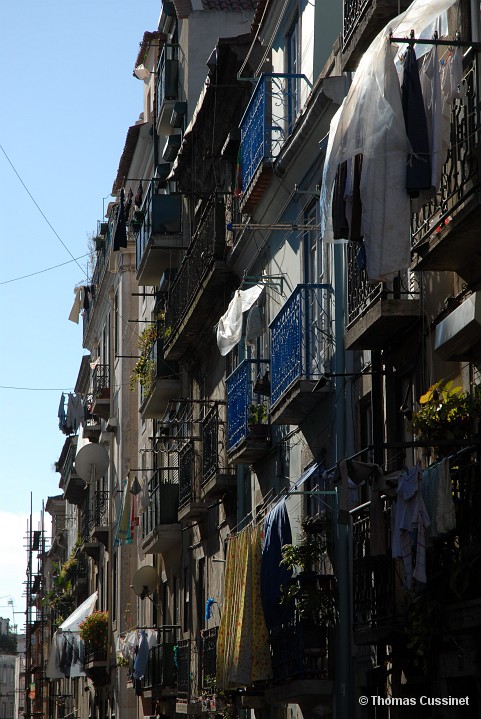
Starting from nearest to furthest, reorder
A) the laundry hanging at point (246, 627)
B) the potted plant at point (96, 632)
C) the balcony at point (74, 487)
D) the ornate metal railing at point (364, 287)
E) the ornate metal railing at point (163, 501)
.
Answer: the ornate metal railing at point (364, 287) < the laundry hanging at point (246, 627) < the ornate metal railing at point (163, 501) < the potted plant at point (96, 632) < the balcony at point (74, 487)

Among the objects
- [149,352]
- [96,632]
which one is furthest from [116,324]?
[149,352]

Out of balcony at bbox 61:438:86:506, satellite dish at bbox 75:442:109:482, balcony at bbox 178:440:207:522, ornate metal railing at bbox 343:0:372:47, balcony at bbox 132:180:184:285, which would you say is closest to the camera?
ornate metal railing at bbox 343:0:372:47

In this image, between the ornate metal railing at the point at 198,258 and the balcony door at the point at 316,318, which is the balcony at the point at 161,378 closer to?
the ornate metal railing at the point at 198,258

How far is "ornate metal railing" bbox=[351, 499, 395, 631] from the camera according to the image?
13.2 m

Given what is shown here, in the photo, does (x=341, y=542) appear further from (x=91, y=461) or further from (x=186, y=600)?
(x=91, y=461)

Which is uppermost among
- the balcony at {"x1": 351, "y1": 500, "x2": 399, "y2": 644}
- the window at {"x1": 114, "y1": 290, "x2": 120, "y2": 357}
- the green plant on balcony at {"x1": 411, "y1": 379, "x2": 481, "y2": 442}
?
the window at {"x1": 114, "y1": 290, "x2": 120, "y2": 357}

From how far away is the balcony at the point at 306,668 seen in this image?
16.4 meters

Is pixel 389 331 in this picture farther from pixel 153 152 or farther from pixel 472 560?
pixel 153 152

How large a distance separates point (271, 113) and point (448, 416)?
28.5 ft

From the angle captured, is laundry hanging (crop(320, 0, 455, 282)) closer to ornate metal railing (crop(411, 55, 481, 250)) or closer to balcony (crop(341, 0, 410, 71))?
ornate metal railing (crop(411, 55, 481, 250))

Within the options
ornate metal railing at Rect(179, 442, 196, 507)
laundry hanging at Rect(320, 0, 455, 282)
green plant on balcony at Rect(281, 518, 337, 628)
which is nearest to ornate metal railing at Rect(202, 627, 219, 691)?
ornate metal railing at Rect(179, 442, 196, 507)

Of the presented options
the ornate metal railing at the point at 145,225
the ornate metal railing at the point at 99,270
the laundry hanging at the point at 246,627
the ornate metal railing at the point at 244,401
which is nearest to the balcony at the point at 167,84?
the ornate metal railing at the point at 145,225

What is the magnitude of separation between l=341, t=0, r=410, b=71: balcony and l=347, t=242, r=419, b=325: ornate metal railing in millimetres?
1969

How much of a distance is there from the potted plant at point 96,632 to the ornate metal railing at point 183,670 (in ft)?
44.6
